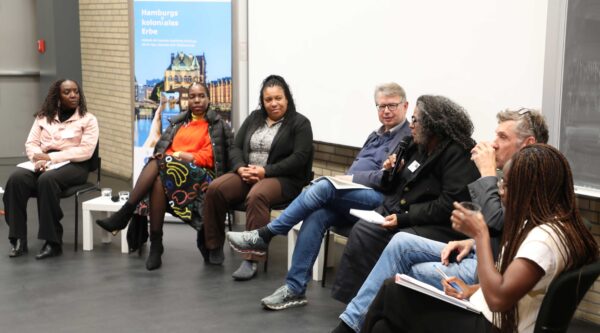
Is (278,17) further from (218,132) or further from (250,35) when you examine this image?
(218,132)

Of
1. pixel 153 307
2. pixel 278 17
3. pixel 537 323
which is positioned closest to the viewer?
pixel 537 323

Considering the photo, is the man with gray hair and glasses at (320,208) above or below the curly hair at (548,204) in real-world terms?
below

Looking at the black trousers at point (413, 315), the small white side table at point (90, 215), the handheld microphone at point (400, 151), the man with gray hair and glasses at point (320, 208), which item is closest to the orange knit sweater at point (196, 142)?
the small white side table at point (90, 215)

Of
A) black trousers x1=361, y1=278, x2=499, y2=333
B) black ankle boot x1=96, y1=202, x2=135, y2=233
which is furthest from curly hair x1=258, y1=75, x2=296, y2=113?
black trousers x1=361, y1=278, x2=499, y2=333

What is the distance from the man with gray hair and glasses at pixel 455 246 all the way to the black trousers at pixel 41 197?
2899 mm

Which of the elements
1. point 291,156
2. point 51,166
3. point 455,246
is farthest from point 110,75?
point 455,246

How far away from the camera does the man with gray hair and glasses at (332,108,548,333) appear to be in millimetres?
3586

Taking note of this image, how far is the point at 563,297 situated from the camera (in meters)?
2.52

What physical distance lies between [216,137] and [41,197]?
4.45 feet

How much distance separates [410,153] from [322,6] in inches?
73.7

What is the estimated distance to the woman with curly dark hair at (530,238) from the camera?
101 inches

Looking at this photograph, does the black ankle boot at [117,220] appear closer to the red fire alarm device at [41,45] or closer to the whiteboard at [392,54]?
the whiteboard at [392,54]

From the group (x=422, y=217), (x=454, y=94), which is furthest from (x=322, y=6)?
(x=422, y=217)

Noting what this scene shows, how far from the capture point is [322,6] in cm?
585
